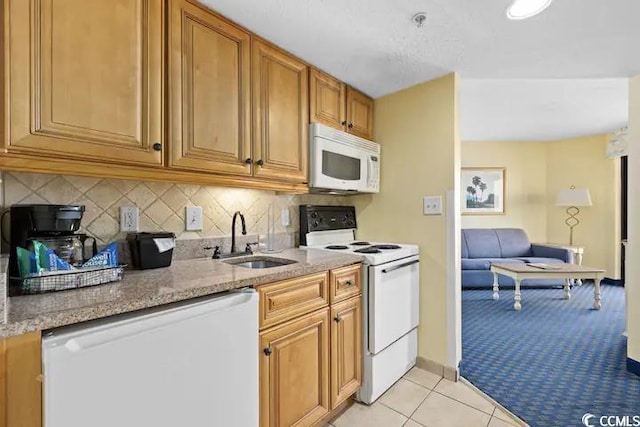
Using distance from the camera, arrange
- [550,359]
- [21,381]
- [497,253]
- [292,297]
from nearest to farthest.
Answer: [21,381]
[292,297]
[550,359]
[497,253]

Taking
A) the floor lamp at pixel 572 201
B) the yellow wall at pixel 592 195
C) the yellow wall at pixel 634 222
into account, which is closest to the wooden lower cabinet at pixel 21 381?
the yellow wall at pixel 634 222

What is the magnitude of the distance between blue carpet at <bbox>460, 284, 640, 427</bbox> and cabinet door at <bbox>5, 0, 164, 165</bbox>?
7.74ft

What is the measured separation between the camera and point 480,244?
4824mm

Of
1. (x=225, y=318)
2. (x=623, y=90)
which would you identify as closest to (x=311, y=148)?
(x=225, y=318)

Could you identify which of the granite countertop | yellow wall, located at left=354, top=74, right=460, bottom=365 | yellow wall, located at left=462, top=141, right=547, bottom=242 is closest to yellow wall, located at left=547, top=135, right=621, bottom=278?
yellow wall, located at left=462, top=141, right=547, bottom=242

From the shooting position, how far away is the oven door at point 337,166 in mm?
2014

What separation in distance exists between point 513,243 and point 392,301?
12.5 feet

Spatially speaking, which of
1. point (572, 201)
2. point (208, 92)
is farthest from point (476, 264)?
point (208, 92)

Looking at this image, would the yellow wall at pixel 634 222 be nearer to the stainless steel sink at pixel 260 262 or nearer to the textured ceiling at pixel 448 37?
the textured ceiling at pixel 448 37

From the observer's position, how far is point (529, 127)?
14.8 ft

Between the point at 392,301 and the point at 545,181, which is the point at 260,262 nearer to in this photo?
the point at 392,301

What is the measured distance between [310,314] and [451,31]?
1.63 metres

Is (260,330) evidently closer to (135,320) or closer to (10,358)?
(135,320)

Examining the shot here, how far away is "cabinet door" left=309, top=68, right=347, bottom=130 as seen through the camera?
2053mm
